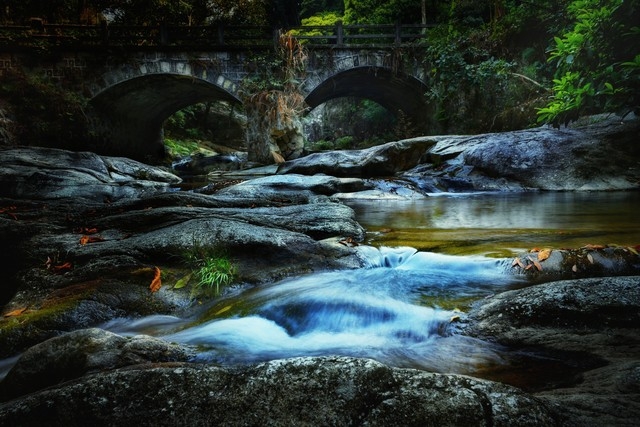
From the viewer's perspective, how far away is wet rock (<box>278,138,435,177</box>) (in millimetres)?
10250

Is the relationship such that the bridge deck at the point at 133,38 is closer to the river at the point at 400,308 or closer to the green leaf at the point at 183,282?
the river at the point at 400,308

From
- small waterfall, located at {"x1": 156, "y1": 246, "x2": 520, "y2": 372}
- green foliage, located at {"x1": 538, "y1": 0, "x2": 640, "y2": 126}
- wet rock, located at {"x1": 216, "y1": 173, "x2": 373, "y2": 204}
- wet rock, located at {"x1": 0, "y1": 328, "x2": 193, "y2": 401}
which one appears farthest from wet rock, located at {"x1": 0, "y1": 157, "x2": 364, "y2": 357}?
green foliage, located at {"x1": 538, "y1": 0, "x2": 640, "y2": 126}

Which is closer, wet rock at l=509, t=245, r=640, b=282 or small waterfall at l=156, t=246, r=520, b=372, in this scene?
small waterfall at l=156, t=246, r=520, b=372

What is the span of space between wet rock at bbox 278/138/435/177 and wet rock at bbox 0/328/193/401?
8.83m

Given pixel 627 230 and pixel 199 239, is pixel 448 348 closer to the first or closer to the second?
pixel 199 239

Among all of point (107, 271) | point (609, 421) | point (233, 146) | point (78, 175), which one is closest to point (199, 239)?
point (107, 271)

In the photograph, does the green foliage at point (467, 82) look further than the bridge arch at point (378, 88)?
No

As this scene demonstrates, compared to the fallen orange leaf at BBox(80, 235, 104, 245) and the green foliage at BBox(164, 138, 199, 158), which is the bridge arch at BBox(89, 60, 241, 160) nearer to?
the green foliage at BBox(164, 138, 199, 158)

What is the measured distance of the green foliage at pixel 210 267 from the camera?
3.00 m

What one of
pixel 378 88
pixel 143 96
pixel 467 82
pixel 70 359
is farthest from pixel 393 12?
pixel 70 359

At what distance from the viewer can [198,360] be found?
6.67 feet

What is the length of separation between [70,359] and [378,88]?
744 inches

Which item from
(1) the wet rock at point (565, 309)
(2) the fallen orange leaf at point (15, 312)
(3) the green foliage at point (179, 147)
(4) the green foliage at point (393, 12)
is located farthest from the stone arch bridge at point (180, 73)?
(1) the wet rock at point (565, 309)

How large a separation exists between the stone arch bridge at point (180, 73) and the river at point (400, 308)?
13.0m
